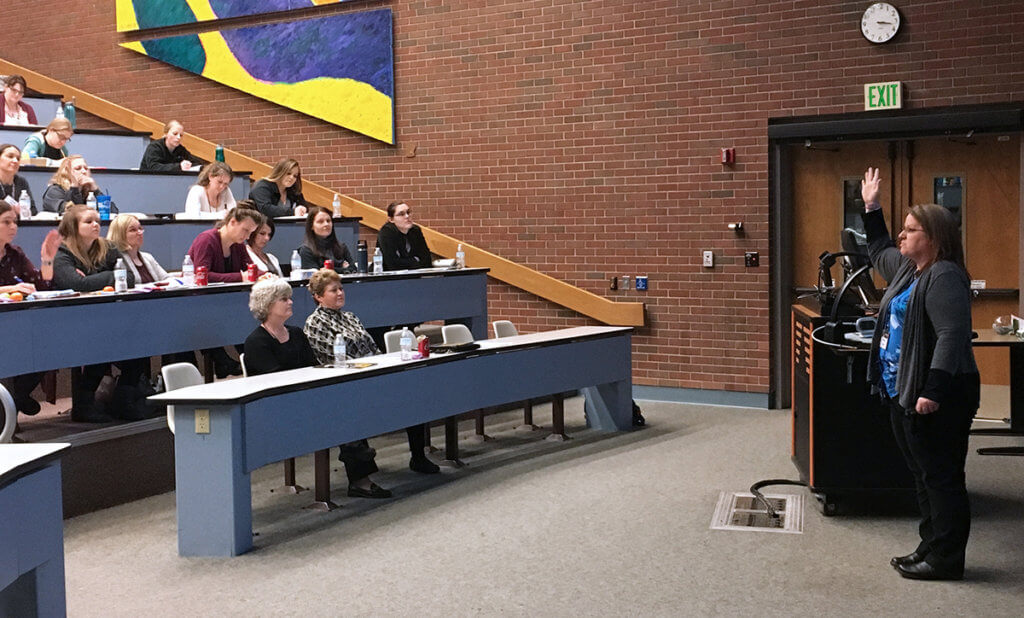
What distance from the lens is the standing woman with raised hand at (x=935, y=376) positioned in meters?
4.51

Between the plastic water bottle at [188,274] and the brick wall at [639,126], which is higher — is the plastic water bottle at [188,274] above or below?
below

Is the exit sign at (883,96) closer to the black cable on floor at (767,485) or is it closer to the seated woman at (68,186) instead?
the black cable on floor at (767,485)

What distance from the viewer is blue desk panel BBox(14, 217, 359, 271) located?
786 cm

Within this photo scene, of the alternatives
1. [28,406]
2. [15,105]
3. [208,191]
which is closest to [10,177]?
[208,191]

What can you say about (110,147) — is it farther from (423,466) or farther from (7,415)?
(7,415)

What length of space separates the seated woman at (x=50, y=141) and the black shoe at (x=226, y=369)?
296 centimetres

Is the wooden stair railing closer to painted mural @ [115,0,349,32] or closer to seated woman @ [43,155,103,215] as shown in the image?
painted mural @ [115,0,349,32]

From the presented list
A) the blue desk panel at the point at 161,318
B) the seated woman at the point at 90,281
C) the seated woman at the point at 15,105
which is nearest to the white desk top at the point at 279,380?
the blue desk panel at the point at 161,318

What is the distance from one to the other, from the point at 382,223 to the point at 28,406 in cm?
451

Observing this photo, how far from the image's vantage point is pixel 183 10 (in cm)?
1184

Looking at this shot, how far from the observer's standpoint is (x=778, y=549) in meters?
5.27

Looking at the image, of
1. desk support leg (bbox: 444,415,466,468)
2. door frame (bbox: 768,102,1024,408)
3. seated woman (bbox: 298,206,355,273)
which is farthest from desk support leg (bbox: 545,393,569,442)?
seated woman (bbox: 298,206,355,273)

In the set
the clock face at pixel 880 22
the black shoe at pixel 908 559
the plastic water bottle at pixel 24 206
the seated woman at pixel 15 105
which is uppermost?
the clock face at pixel 880 22

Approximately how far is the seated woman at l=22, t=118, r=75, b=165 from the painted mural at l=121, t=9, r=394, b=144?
2245mm
